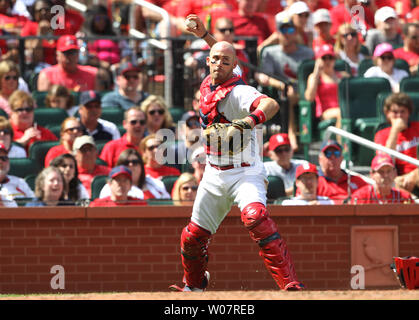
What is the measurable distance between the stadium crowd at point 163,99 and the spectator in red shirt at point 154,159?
0.04 ft

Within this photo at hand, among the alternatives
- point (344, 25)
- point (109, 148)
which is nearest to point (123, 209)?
point (109, 148)

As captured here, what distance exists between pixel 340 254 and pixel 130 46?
469 centimetres

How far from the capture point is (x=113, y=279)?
8.56m

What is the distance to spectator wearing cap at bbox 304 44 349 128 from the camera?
10.6 meters

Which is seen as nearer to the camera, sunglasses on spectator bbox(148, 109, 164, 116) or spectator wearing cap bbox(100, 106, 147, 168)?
spectator wearing cap bbox(100, 106, 147, 168)

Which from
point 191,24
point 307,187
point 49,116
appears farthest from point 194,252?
point 49,116

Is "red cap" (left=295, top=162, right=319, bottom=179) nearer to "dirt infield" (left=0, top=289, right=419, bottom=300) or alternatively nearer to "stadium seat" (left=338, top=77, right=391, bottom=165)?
"stadium seat" (left=338, top=77, right=391, bottom=165)

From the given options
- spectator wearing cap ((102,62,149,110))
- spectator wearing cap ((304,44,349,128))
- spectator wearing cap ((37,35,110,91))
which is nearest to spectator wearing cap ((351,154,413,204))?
spectator wearing cap ((304,44,349,128))

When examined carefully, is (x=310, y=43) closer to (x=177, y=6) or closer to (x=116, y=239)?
(x=177, y=6)

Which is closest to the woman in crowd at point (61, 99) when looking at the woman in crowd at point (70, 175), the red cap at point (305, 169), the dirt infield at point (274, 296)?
the woman in crowd at point (70, 175)

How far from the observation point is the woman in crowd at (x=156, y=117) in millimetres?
9844

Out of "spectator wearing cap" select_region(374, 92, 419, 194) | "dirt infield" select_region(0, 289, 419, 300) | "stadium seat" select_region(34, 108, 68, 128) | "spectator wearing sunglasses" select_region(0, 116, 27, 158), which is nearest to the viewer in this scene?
"dirt infield" select_region(0, 289, 419, 300)

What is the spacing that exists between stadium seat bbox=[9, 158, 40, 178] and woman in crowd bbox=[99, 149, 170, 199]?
932mm

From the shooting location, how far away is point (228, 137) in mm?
6531
